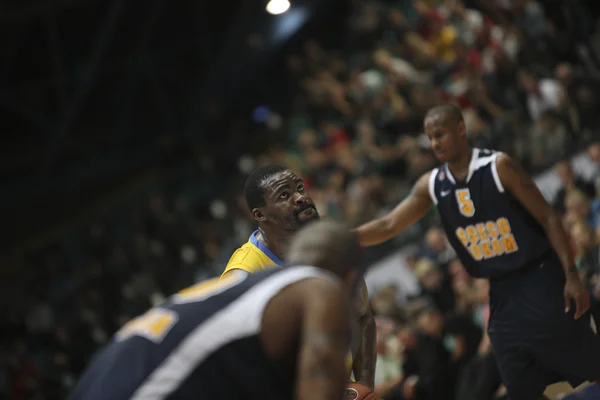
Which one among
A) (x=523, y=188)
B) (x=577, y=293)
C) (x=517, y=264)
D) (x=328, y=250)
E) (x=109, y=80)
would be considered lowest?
(x=577, y=293)

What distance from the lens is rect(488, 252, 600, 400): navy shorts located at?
4.42 m

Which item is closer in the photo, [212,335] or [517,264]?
[212,335]

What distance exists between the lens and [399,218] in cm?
479

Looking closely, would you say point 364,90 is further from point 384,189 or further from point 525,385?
point 525,385

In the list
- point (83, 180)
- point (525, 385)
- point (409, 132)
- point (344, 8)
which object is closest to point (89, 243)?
point (83, 180)

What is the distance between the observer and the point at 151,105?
17.5m

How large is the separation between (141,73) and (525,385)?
12792 millimetres

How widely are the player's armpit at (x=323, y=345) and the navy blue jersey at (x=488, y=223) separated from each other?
7.15ft

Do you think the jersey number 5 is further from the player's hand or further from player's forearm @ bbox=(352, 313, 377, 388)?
player's forearm @ bbox=(352, 313, 377, 388)

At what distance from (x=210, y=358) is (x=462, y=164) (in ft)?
7.73

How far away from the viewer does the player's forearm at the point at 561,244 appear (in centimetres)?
431

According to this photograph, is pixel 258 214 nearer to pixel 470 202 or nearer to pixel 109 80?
pixel 470 202

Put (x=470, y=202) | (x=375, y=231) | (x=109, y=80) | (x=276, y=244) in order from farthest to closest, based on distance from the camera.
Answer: (x=109, y=80), (x=375, y=231), (x=470, y=202), (x=276, y=244)

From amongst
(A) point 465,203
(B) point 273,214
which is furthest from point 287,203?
(A) point 465,203
